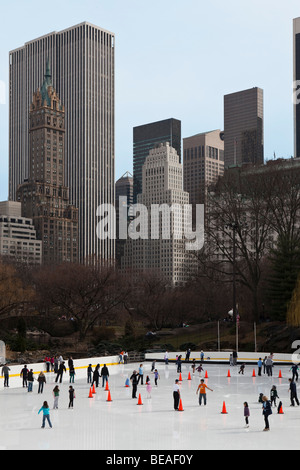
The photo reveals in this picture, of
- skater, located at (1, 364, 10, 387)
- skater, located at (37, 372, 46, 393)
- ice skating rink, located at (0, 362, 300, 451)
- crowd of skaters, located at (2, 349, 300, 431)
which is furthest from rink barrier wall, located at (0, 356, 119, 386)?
ice skating rink, located at (0, 362, 300, 451)

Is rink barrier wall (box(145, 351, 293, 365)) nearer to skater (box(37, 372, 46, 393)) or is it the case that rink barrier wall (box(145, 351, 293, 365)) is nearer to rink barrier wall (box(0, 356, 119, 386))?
rink barrier wall (box(0, 356, 119, 386))

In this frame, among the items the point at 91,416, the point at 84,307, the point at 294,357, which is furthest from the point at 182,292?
the point at 91,416

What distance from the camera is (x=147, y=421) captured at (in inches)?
973

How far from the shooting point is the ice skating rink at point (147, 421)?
20.1 meters

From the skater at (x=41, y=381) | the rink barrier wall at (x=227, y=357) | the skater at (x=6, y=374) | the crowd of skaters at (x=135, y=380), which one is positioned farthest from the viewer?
the rink barrier wall at (x=227, y=357)

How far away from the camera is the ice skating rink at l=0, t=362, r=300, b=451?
20.1 m

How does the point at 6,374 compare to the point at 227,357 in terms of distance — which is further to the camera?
the point at 227,357

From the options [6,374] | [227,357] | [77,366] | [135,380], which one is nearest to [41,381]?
[6,374]

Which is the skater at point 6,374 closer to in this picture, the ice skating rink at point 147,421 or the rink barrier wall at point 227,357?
the ice skating rink at point 147,421

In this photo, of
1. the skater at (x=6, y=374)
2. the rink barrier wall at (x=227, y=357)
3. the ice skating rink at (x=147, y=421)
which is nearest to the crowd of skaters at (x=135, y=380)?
the skater at (x=6, y=374)

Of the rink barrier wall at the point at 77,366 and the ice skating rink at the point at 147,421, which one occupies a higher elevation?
the ice skating rink at the point at 147,421

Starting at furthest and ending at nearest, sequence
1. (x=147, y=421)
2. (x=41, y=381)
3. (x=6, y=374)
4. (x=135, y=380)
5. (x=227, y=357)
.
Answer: (x=227, y=357) → (x=6, y=374) → (x=41, y=381) → (x=135, y=380) → (x=147, y=421)

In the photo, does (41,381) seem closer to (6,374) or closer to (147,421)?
(6,374)
